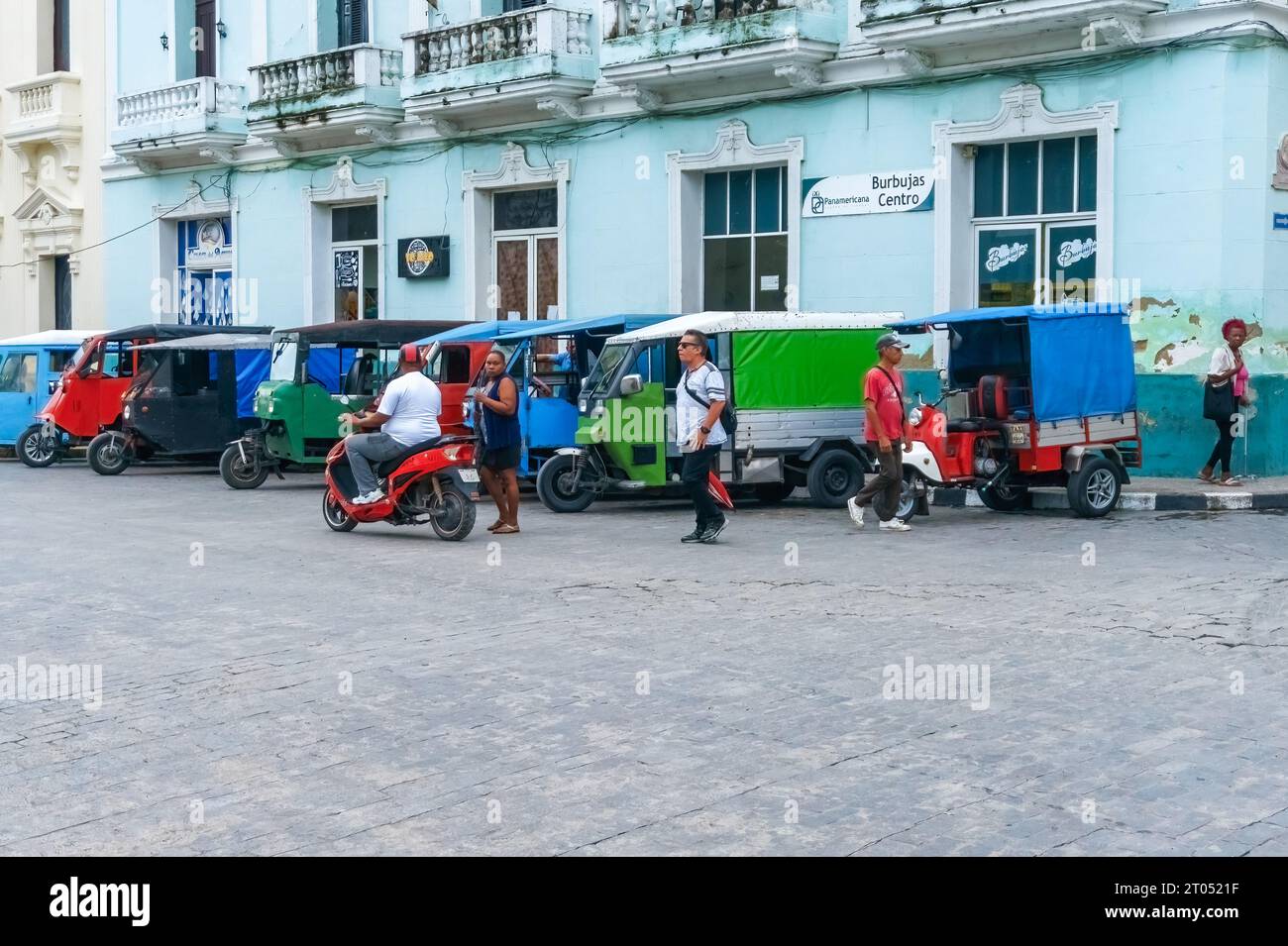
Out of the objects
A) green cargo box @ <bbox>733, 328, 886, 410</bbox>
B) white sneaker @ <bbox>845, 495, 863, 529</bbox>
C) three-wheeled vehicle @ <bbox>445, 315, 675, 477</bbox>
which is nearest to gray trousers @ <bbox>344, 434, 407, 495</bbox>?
three-wheeled vehicle @ <bbox>445, 315, 675, 477</bbox>

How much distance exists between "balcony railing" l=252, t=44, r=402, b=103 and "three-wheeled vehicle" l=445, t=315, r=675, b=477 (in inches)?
374

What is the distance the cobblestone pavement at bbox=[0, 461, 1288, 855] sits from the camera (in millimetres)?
5812

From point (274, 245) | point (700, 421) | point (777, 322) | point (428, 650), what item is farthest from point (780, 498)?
point (274, 245)

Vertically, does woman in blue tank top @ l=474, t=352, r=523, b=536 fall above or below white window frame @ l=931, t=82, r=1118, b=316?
below

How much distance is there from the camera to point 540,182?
83.6 ft

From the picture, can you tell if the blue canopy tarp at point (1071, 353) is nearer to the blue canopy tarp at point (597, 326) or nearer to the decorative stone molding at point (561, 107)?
the blue canopy tarp at point (597, 326)

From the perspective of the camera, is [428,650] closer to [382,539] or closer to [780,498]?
[382,539]

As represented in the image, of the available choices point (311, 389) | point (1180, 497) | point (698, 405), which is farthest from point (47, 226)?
point (1180, 497)

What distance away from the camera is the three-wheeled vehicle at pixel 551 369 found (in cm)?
1805

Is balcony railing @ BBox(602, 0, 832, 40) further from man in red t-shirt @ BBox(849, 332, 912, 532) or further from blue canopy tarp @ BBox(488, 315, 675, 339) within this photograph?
man in red t-shirt @ BBox(849, 332, 912, 532)

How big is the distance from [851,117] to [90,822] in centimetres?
1693

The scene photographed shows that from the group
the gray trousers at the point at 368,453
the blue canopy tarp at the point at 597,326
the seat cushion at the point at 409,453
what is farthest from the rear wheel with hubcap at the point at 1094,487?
the gray trousers at the point at 368,453

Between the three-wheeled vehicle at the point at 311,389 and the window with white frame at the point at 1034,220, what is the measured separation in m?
6.87

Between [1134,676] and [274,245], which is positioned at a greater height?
[274,245]
